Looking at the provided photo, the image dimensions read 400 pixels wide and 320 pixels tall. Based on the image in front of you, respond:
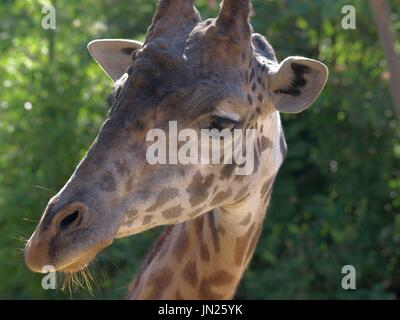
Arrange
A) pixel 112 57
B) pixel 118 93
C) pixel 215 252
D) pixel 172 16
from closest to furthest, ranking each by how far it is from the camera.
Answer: pixel 118 93 < pixel 172 16 < pixel 215 252 < pixel 112 57

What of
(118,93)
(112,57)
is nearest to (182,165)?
(118,93)

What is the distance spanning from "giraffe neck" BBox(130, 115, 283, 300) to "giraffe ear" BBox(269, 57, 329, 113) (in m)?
0.18

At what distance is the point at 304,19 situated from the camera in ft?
25.6

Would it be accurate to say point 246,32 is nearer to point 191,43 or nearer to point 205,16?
point 191,43

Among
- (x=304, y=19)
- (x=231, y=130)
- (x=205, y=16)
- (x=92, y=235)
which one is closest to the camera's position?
(x=92, y=235)

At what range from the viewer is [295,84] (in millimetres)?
3641

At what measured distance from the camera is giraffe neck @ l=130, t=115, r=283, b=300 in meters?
3.86

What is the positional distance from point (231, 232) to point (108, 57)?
994mm

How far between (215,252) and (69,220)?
113 centimetres

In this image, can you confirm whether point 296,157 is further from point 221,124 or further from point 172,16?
point 221,124

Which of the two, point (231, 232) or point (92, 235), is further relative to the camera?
point (231, 232)

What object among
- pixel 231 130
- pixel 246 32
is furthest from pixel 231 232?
pixel 246 32

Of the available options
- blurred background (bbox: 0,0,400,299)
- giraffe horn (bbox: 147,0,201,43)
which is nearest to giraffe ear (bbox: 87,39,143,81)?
giraffe horn (bbox: 147,0,201,43)
